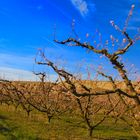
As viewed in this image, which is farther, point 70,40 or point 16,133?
point 16,133

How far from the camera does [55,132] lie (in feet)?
82.2

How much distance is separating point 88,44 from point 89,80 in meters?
12.5

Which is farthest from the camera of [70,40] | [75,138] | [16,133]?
[75,138]

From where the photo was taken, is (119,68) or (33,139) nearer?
(119,68)

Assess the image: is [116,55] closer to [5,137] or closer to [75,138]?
[5,137]

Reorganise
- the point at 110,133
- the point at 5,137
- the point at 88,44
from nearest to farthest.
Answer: the point at 88,44 < the point at 5,137 < the point at 110,133

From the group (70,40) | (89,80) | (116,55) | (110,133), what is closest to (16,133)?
(89,80)

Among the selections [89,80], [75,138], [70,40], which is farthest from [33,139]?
[70,40]

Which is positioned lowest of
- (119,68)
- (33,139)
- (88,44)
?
(33,139)

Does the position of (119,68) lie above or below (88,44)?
below

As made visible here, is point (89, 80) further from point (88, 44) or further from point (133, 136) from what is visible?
point (88, 44)

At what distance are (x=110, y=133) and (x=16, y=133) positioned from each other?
26.7 ft

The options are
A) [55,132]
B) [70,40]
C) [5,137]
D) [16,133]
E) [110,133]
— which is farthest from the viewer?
[110,133]

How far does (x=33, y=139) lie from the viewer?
20.5 meters
